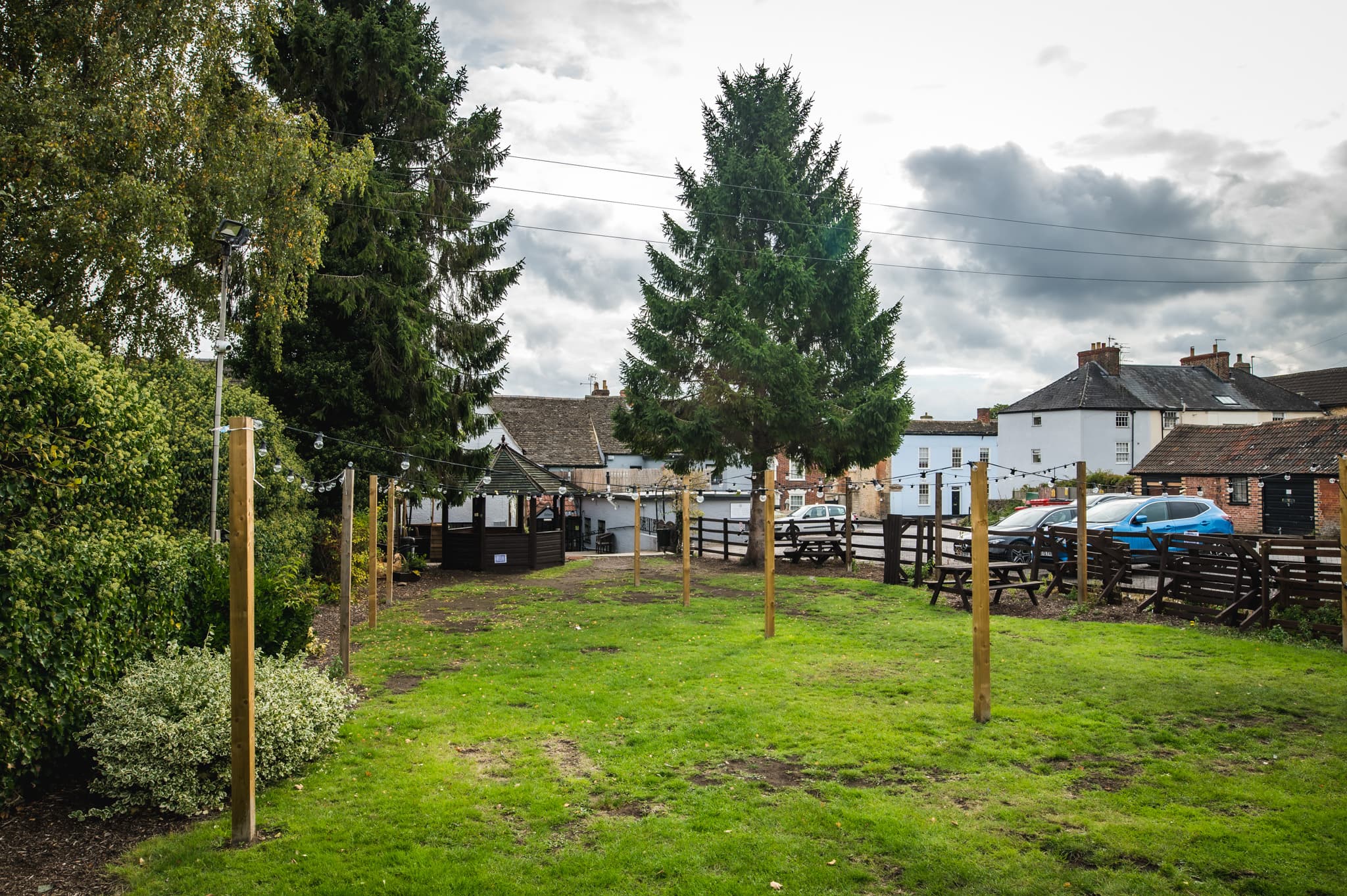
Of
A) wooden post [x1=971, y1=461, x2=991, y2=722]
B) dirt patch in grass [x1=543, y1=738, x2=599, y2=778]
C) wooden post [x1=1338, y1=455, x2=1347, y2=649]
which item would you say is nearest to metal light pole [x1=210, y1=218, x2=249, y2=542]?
dirt patch in grass [x1=543, y1=738, x2=599, y2=778]

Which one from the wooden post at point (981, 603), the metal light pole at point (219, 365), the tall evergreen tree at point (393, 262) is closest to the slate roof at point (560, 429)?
the tall evergreen tree at point (393, 262)

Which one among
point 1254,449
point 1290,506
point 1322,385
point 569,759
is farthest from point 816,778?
point 1322,385

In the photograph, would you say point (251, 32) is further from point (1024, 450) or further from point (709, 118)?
point (1024, 450)

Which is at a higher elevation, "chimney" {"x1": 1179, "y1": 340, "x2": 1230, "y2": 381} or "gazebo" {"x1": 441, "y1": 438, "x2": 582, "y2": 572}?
"chimney" {"x1": 1179, "y1": 340, "x2": 1230, "y2": 381}

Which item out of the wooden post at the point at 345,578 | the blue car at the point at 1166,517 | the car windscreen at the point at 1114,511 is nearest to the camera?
the wooden post at the point at 345,578

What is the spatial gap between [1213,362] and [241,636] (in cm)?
5699

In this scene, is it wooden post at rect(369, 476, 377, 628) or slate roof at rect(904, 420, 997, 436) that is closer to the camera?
wooden post at rect(369, 476, 377, 628)

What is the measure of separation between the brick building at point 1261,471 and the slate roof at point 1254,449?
3 centimetres

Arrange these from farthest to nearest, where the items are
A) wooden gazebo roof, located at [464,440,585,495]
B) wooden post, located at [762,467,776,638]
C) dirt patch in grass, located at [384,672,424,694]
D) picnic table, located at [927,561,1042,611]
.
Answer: wooden gazebo roof, located at [464,440,585,495], picnic table, located at [927,561,1042,611], wooden post, located at [762,467,776,638], dirt patch in grass, located at [384,672,424,694]

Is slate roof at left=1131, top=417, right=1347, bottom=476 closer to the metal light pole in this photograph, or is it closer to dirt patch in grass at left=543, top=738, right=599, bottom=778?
dirt patch in grass at left=543, top=738, right=599, bottom=778

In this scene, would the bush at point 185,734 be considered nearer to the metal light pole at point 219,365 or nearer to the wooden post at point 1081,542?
the metal light pole at point 219,365

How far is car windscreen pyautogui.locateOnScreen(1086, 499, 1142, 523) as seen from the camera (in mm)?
19875

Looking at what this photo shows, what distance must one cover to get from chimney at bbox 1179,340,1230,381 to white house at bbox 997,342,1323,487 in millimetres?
40

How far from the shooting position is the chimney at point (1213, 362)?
48.9 meters
